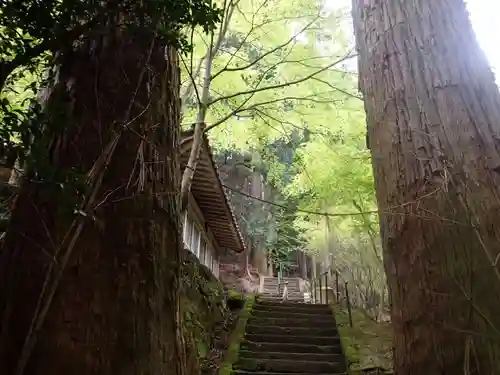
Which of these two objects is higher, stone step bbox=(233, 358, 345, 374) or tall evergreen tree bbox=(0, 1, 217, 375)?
tall evergreen tree bbox=(0, 1, 217, 375)

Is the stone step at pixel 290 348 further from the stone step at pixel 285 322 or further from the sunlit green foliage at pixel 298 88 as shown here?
the sunlit green foliage at pixel 298 88

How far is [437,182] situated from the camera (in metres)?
2.00

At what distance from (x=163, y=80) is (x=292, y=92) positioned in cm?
513

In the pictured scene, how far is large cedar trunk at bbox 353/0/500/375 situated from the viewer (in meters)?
1.72

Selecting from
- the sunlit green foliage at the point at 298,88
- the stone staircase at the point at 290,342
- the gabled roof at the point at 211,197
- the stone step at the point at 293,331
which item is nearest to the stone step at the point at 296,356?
the stone staircase at the point at 290,342

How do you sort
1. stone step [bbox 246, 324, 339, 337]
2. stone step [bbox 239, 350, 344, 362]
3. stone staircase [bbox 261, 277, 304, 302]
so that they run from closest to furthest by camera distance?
1. stone step [bbox 239, 350, 344, 362]
2. stone step [bbox 246, 324, 339, 337]
3. stone staircase [bbox 261, 277, 304, 302]

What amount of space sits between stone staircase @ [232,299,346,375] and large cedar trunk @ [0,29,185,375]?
5.10 metres

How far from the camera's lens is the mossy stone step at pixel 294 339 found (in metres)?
8.51

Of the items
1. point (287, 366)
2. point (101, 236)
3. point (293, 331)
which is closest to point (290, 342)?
point (293, 331)

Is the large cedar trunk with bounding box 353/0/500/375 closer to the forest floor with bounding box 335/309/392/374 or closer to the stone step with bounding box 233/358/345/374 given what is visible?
the forest floor with bounding box 335/309/392/374

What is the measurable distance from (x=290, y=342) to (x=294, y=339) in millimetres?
119

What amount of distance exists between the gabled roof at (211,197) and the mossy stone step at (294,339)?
314 cm

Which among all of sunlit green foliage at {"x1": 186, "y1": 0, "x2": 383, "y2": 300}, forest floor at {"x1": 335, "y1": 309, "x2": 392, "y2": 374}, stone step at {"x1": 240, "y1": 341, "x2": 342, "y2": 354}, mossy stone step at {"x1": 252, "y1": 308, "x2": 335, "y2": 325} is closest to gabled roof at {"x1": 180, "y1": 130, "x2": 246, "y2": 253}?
sunlit green foliage at {"x1": 186, "y1": 0, "x2": 383, "y2": 300}

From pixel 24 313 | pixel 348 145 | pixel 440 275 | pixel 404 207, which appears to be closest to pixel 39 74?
pixel 24 313
